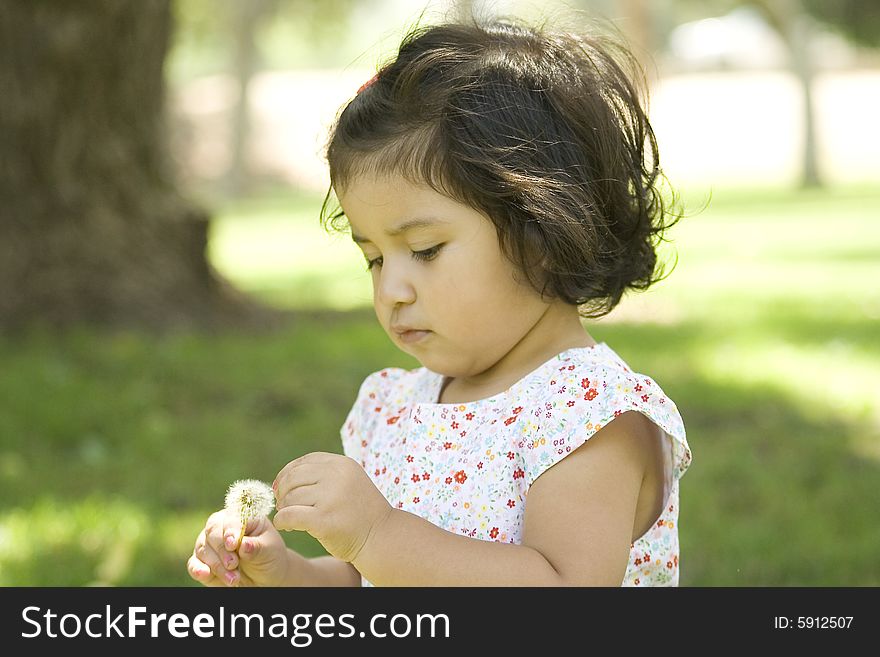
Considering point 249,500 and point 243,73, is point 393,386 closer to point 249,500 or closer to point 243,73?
point 249,500

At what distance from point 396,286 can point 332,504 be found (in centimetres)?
37

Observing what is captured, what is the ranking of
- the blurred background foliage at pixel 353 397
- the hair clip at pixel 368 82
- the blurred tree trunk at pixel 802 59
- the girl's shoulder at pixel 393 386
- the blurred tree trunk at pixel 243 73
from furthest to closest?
the blurred tree trunk at pixel 243 73 < the blurred tree trunk at pixel 802 59 < the blurred background foliage at pixel 353 397 < the girl's shoulder at pixel 393 386 < the hair clip at pixel 368 82

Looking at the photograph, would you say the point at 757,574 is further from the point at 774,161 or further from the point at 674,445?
the point at 774,161

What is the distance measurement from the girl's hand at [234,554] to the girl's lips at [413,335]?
0.37m

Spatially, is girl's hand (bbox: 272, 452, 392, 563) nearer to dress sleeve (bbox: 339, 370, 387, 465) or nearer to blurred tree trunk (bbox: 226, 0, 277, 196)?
dress sleeve (bbox: 339, 370, 387, 465)

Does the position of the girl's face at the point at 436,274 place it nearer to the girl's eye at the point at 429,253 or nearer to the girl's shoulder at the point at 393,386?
the girl's eye at the point at 429,253

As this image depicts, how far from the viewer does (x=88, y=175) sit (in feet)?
19.6

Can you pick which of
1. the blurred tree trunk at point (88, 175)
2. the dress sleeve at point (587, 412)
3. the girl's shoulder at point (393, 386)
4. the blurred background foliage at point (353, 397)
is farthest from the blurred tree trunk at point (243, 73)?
the dress sleeve at point (587, 412)

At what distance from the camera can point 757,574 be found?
317cm

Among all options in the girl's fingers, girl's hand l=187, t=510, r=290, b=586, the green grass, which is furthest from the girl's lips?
the green grass

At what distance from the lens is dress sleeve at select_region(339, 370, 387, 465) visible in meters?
2.26

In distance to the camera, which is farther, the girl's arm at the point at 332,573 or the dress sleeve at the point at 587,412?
the girl's arm at the point at 332,573

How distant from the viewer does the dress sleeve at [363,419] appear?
2.26 meters

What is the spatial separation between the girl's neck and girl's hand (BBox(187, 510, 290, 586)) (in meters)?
0.39
